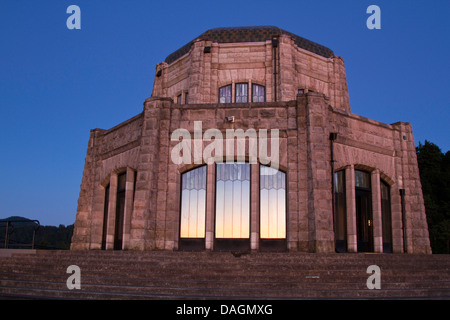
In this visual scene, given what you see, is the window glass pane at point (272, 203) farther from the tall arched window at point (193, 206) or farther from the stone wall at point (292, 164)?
the tall arched window at point (193, 206)

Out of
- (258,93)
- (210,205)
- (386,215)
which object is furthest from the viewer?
(258,93)

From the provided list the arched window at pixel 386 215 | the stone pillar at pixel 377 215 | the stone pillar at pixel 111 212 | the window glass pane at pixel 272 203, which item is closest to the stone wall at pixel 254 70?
the stone pillar at pixel 111 212

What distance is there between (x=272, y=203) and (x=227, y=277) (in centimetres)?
680

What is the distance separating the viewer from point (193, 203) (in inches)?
729

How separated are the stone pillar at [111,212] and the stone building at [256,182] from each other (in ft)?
0.16

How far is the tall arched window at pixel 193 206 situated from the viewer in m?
18.3

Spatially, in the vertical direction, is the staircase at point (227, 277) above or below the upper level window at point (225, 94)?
below

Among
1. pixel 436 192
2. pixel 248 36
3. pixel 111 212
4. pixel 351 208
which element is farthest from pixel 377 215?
pixel 436 192

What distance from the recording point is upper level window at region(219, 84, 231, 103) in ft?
83.6

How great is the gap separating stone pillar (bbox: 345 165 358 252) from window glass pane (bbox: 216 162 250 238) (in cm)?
443

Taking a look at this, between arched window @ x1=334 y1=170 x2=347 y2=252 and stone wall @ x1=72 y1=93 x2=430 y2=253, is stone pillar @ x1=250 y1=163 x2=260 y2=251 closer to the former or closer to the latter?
stone wall @ x1=72 y1=93 x2=430 y2=253

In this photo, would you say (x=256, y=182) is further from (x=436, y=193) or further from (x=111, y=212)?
(x=436, y=193)

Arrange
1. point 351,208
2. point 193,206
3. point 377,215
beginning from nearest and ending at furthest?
1. point 193,206
2. point 351,208
3. point 377,215
